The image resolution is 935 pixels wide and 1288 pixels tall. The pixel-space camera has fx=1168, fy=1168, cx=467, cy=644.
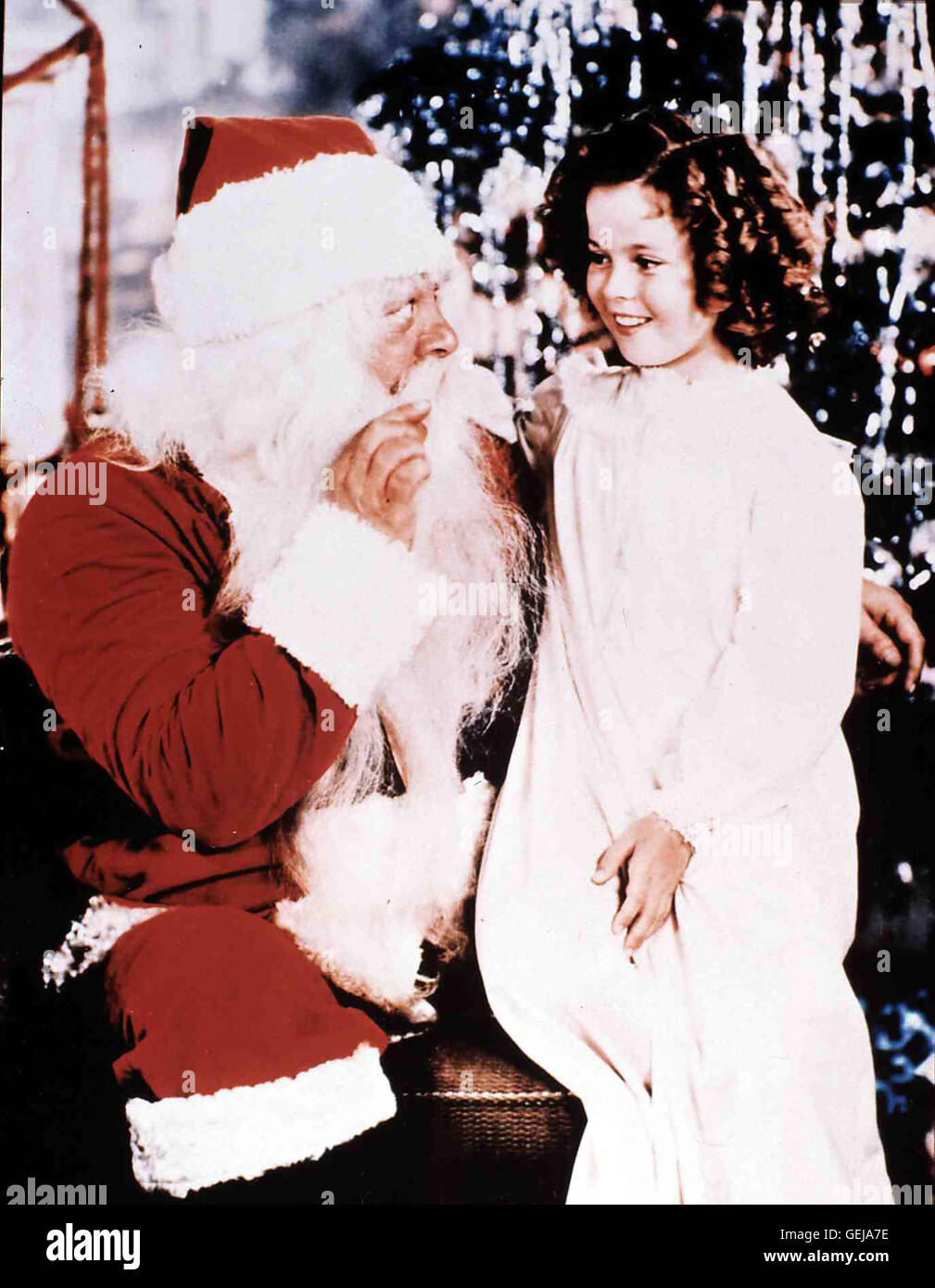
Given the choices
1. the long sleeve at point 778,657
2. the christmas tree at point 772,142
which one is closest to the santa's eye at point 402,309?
the christmas tree at point 772,142

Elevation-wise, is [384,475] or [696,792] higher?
[384,475]

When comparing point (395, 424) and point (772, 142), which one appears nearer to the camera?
point (395, 424)

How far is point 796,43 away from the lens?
58.5 inches

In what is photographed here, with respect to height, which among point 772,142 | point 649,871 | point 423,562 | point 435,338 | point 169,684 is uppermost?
point 772,142

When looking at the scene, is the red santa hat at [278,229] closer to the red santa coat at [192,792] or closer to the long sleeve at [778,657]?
the red santa coat at [192,792]

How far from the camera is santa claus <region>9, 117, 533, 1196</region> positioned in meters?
1.28

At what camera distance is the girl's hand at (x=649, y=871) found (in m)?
1.37

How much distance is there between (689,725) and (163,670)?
1.97 feet

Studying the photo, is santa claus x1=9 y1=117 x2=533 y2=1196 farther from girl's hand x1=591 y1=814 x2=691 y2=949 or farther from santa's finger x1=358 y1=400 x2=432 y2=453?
girl's hand x1=591 y1=814 x2=691 y2=949

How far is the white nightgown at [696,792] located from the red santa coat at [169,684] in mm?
295

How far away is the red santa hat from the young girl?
0.68ft

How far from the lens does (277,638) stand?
1.26m

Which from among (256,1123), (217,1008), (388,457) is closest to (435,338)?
(388,457)

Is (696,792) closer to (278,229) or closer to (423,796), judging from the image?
(423,796)
